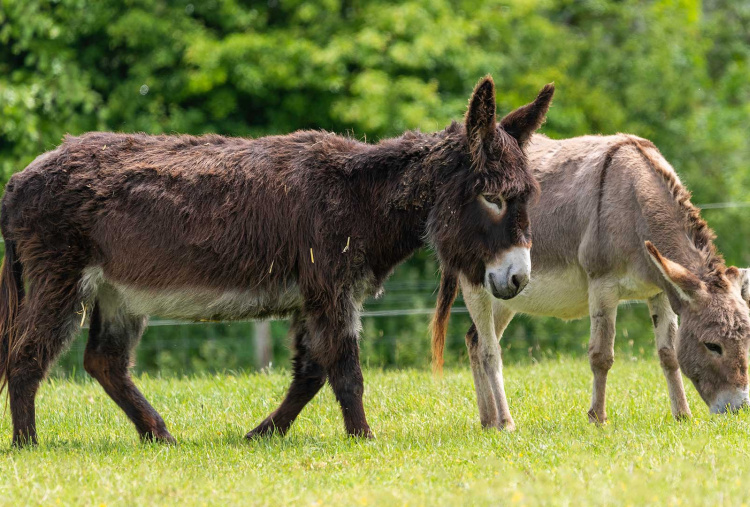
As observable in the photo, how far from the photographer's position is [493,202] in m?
5.60

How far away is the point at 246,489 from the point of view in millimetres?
4480

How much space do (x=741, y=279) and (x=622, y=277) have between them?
2.44 feet

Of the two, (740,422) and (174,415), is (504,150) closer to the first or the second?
(740,422)

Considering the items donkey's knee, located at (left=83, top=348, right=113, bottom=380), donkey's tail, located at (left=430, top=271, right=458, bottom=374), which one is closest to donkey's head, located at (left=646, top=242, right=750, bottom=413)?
donkey's tail, located at (left=430, top=271, right=458, bottom=374)

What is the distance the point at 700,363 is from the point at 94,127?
1005cm

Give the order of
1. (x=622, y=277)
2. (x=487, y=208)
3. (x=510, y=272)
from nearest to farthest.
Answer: (x=510, y=272) → (x=487, y=208) → (x=622, y=277)

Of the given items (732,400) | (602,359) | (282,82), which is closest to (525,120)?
(602,359)

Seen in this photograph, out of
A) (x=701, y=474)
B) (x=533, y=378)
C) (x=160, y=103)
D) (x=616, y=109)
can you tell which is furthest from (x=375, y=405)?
(x=616, y=109)

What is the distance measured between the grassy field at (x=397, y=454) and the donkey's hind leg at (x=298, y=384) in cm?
13

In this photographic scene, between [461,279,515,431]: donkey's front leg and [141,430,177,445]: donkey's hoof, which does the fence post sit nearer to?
[461,279,515,431]: donkey's front leg

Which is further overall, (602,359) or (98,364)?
(602,359)

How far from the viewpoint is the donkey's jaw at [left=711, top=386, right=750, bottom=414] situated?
5793mm

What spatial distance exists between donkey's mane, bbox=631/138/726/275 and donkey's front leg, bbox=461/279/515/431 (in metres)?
1.40

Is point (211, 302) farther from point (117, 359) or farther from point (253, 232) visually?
point (117, 359)
